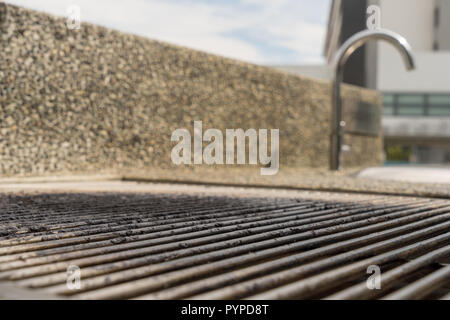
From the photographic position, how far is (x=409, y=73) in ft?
81.2

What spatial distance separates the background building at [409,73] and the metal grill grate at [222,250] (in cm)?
2242

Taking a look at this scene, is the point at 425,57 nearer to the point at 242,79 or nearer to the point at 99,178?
the point at 242,79

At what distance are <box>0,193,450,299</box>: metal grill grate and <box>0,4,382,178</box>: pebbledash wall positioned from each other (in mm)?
3360

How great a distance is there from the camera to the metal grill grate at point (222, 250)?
5.79 feet

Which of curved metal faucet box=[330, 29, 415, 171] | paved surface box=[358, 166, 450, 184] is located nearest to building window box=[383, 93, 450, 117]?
curved metal faucet box=[330, 29, 415, 171]

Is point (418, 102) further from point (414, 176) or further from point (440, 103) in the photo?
point (414, 176)

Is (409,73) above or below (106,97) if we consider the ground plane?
above

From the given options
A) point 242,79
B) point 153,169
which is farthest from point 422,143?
point 153,169

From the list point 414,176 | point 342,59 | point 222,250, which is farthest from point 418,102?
point 222,250

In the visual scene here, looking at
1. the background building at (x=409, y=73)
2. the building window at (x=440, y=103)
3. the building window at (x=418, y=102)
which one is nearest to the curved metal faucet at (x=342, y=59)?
the background building at (x=409, y=73)

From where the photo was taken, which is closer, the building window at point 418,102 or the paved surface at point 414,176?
the paved surface at point 414,176

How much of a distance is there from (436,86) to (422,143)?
3.75 m

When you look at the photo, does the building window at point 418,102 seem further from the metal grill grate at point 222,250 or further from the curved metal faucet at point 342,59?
the metal grill grate at point 222,250

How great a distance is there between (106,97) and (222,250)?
251 inches
